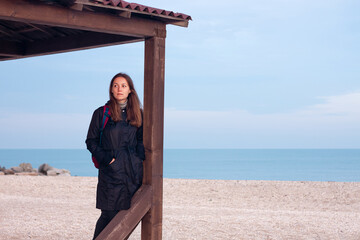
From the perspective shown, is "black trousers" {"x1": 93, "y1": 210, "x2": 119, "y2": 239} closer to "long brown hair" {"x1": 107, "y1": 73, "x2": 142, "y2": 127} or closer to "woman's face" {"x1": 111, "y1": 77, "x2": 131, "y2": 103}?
"long brown hair" {"x1": 107, "y1": 73, "x2": 142, "y2": 127}

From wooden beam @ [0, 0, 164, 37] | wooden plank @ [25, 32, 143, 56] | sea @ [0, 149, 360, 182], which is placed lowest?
sea @ [0, 149, 360, 182]

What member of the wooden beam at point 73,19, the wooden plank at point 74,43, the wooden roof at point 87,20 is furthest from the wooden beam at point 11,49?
the wooden beam at point 73,19

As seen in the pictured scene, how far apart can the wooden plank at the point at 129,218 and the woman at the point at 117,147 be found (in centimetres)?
10

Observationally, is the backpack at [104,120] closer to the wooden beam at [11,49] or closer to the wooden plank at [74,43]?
the wooden plank at [74,43]

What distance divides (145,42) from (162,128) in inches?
39.1

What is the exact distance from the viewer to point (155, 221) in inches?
214

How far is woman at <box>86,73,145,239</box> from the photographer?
4.77 meters

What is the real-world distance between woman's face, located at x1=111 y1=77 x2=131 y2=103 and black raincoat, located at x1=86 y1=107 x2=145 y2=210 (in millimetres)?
177

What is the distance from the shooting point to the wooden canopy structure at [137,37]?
461 cm

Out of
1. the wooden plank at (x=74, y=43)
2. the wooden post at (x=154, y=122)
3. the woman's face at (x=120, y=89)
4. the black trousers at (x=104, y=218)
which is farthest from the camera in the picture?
the wooden plank at (x=74, y=43)

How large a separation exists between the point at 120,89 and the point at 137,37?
0.91 m

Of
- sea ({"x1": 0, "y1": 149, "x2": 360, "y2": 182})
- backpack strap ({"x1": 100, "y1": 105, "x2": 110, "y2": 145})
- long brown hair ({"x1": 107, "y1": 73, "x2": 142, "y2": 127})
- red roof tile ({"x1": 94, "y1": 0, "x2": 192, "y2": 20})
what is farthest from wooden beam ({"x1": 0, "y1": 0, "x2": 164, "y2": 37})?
sea ({"x1": 0, "y1": 149, "x2": 360, "y2": 182})

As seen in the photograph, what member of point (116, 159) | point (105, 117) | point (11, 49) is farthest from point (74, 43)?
point (116, 159)

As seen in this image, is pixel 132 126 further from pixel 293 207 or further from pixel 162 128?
pixel 293 207
